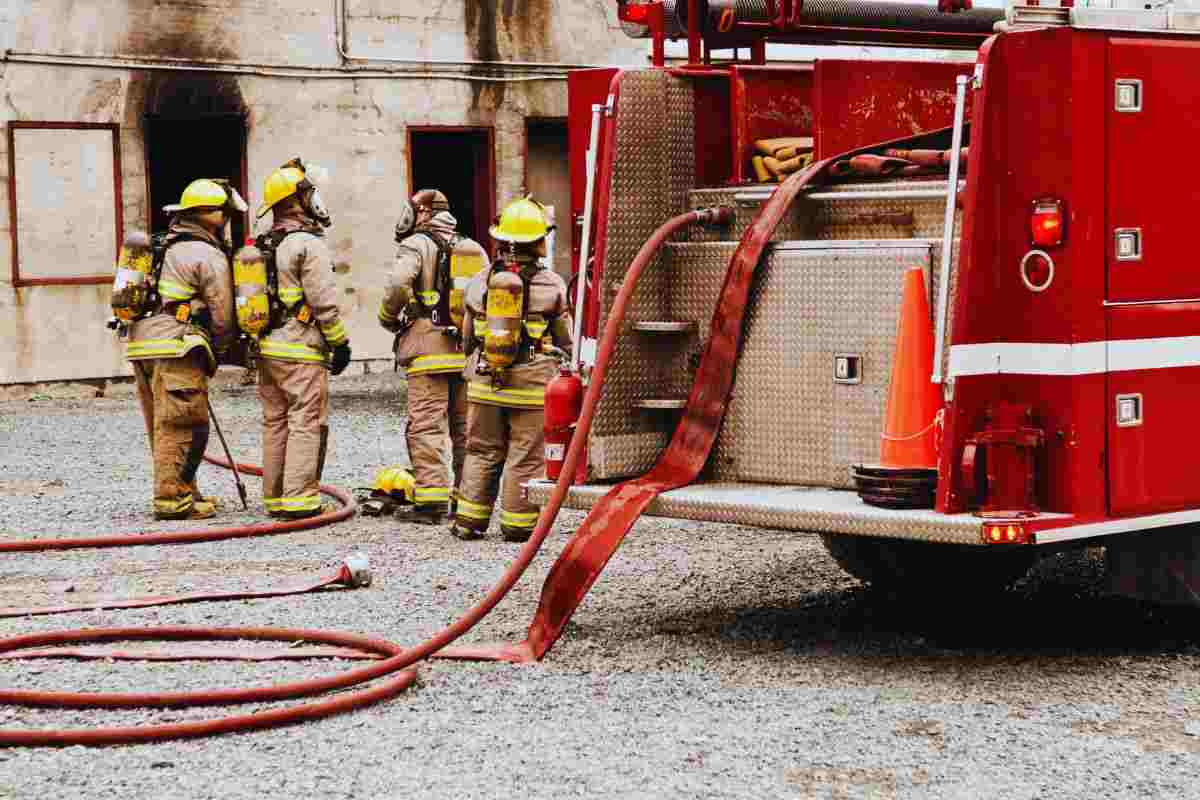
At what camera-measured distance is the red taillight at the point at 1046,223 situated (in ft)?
19.6

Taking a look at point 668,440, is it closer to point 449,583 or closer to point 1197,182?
point 449,583

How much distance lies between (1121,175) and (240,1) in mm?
14098

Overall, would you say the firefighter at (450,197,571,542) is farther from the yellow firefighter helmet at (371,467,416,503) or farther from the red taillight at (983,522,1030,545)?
the red taillight at (983,522,1030,545)

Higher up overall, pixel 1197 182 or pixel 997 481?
pixel 1197 182

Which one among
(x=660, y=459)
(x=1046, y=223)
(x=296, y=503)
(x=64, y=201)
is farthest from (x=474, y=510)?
(x=64, y=201)

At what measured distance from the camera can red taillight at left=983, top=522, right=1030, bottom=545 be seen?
5.83 meters

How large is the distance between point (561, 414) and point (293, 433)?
367cm

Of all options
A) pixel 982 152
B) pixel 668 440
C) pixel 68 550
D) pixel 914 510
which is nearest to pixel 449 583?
pixel 668 440

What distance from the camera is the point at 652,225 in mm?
7312

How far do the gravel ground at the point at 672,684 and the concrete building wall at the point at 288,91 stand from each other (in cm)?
920

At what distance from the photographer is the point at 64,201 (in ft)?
59.5

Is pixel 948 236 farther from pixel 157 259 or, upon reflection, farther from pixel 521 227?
pixel 157 259

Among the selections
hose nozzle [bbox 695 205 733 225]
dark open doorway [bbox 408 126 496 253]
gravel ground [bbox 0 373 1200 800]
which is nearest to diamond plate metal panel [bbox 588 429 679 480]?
gravel ground [bbox 0 373 1200 800]

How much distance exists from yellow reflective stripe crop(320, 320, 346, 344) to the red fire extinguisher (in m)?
3.52
